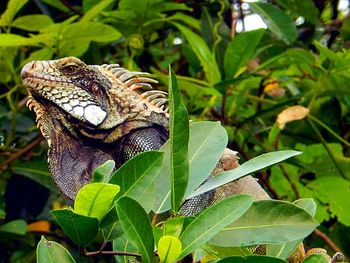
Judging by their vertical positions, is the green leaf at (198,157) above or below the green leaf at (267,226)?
above

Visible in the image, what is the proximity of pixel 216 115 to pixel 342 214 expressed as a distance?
2.13ft

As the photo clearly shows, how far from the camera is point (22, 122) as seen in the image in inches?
146

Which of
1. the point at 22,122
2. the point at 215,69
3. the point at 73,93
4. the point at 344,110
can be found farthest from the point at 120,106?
the point at 344,110

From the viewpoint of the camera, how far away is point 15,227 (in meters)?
3.40

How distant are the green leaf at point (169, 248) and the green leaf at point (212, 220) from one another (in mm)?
14

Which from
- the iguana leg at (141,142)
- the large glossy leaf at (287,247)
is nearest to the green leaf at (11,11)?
the iguana leg at (141,142)

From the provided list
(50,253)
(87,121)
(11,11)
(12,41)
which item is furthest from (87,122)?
(50,253)

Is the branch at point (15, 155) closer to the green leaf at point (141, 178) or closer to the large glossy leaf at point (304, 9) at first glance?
the large glossy leaf at point (304, 9)

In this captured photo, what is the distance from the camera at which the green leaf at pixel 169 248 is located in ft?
5.04

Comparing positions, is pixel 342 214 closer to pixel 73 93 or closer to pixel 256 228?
pixel 73 93

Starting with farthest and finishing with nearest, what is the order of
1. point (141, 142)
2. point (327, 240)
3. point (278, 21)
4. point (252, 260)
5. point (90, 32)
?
1. point (278, 21)
2. point (327, 240)
3. point (90, 32)
4. point (141, 142)
5. point (252, 260)

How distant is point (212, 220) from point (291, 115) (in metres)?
1.84

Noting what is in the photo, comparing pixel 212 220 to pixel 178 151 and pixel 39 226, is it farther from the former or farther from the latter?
pixel 39 226

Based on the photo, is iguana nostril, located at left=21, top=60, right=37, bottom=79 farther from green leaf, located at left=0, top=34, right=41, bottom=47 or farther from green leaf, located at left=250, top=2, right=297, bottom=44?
green leaf, located at left=250, top=2, right=297, bottom=44
